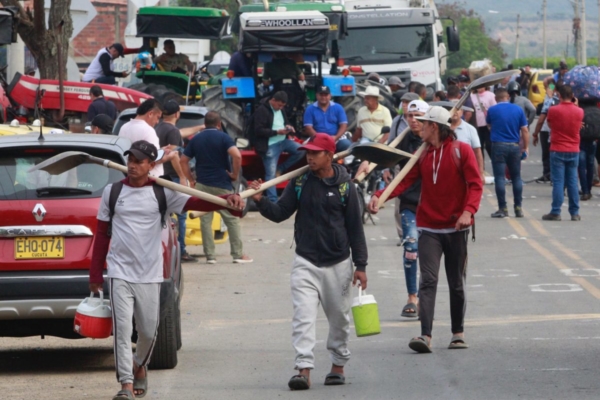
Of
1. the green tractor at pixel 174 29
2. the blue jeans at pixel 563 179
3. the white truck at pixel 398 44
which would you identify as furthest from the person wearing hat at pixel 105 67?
the white truck at pixel 398 44

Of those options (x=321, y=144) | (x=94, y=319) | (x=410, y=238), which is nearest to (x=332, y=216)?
(x=321, y=144)

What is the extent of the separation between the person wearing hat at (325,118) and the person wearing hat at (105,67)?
4.18 m

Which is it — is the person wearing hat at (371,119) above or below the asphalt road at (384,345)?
above

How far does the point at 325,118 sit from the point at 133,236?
12.7 m

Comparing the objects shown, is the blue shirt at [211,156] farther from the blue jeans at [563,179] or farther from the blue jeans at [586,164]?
the blue jeans at [586,164]

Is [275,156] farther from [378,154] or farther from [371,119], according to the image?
[378,154]

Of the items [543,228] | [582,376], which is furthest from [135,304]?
[543,228]

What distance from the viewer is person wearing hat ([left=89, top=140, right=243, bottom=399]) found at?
8148 mm

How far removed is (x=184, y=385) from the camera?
888cm

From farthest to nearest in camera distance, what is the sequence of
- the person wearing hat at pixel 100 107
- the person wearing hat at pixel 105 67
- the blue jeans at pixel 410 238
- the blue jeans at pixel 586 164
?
the person wearing hat at pixel 105 67, the blue jeans at pixel 586 164, the person wearing hat at pixel 100 107, the blue jeans at pixel 410 238

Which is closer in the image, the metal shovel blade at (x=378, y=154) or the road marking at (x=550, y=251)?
the metal shovel blade at (x=378, y=154)

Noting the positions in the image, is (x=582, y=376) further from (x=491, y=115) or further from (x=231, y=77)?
(x=231, y=77)

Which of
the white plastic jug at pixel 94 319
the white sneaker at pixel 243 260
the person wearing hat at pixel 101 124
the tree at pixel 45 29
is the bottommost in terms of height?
the white sneaker at pixel 243 260

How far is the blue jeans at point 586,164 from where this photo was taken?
21.9 metres
